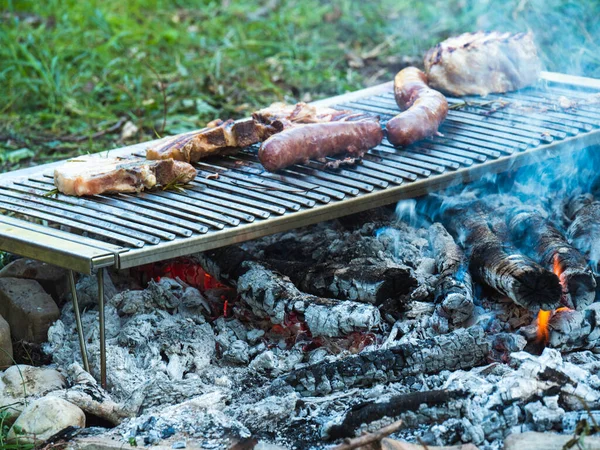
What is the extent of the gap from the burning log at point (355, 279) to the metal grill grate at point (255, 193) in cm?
32

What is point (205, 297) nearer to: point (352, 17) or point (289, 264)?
point (289, 264)

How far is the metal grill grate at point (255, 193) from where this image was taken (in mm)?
4117

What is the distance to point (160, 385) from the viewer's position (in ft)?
13.5

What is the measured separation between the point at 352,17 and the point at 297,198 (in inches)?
295

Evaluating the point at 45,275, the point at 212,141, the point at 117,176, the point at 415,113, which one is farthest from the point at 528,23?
the point at 45,275

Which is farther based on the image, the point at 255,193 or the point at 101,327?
the point at 255,193

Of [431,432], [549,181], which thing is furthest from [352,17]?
[431,432]

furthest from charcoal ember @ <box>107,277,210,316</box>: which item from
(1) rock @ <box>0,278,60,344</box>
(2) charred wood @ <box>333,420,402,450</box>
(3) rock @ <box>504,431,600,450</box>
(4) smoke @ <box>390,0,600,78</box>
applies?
(4) smoke @ <box>390,0,600,78</box>

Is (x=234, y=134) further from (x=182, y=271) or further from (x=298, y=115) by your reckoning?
(x=182, y=271)

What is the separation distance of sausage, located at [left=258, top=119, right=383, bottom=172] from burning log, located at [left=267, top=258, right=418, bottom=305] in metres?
0.61

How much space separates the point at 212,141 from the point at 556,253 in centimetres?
203

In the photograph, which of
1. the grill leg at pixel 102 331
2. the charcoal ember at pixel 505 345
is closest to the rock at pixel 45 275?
the grill leg at pixel 102 331

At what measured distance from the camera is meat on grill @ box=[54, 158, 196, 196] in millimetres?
4578

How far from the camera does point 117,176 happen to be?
462cm
